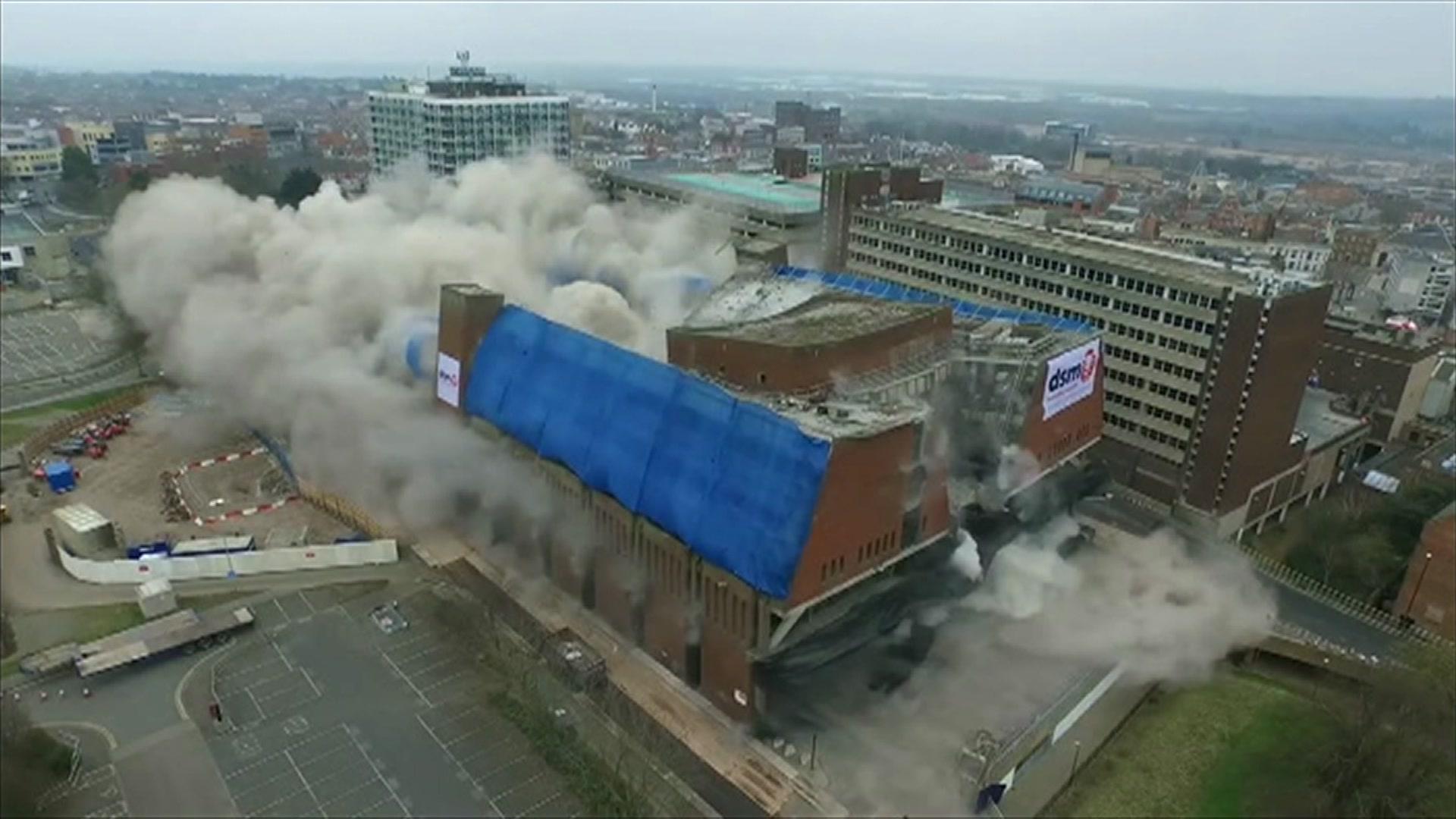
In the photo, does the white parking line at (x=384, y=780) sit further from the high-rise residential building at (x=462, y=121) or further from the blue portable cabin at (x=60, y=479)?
the high-rise residential building at (x=462, y=121)

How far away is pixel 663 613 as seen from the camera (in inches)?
1217

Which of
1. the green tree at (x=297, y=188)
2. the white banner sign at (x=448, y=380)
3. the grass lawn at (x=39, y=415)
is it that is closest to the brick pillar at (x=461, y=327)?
the white banner sign at (x=448, y=380)

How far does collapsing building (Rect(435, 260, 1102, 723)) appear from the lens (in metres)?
27.1

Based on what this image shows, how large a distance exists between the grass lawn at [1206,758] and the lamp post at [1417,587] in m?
8.86

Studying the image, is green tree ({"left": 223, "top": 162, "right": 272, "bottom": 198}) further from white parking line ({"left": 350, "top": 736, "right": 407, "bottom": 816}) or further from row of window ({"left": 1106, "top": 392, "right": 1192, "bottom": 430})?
row of window ({"left": 1106, "top": 392, "right": 1192, "bottom": 430})

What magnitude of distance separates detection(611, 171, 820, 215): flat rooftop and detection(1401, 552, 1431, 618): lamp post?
4380cm

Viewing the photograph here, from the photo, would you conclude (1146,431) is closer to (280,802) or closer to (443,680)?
(443,680)

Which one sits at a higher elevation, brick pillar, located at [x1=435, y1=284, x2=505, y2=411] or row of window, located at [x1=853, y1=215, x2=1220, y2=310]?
row of window, located at [x1=853, y1=215, x2=1220, y2=310]

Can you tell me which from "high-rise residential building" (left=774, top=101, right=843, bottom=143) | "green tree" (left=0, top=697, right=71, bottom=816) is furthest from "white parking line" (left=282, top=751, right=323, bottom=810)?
"high-rise residential building" (left=774, top=101, right=843, bottom=143)

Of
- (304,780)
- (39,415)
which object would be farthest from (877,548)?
(39,415)

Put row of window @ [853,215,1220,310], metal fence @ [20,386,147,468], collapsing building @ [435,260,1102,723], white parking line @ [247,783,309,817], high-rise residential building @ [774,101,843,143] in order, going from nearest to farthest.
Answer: white parking line @ [247,783,309,817], collapsing building @ [435,260,1102,723], row of window @ [853,215,1220,310], metal fence @ [20,386,147,468], high-rise residential building @ [774,101,843,143]

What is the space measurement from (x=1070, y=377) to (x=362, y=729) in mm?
28127

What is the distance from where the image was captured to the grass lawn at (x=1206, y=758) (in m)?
26.5

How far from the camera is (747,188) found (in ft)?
261
